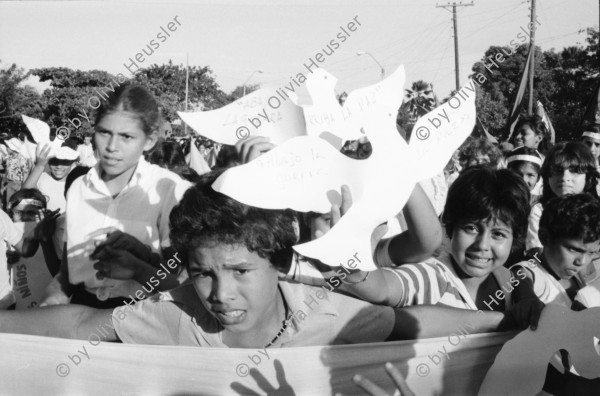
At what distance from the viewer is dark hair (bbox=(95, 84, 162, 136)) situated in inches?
107

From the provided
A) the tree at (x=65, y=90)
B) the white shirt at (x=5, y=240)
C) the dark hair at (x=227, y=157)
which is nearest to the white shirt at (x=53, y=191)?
the white shirt at (x=5, y=240)

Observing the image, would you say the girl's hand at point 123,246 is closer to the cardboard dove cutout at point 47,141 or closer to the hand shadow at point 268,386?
the hand shadow at point 268,386

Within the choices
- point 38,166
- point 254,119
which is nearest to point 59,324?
point 254,119

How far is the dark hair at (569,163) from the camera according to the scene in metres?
4.22

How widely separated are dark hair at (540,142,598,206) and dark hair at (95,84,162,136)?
252cm

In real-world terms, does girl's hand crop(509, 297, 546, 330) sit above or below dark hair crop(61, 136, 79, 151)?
below

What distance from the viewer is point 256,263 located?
6.33ft

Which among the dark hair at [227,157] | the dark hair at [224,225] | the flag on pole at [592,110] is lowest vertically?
the dark hair at [224,225]

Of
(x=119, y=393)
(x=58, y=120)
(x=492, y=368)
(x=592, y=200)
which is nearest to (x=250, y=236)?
(x=119, y=393)

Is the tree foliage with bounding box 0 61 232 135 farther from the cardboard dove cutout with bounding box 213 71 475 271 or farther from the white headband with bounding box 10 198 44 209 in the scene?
the cardboard dove cutout with bounding box 213 71 475 271

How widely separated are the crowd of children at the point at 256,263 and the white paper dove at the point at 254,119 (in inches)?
3.3

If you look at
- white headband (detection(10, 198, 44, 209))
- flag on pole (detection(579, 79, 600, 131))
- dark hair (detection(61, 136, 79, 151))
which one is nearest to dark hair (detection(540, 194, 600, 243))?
white headband (detection(10, 198, 44, 209))

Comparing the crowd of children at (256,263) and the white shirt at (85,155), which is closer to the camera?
the crowd of children at (256,263)

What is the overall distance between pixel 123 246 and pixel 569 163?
2953 millimetres
